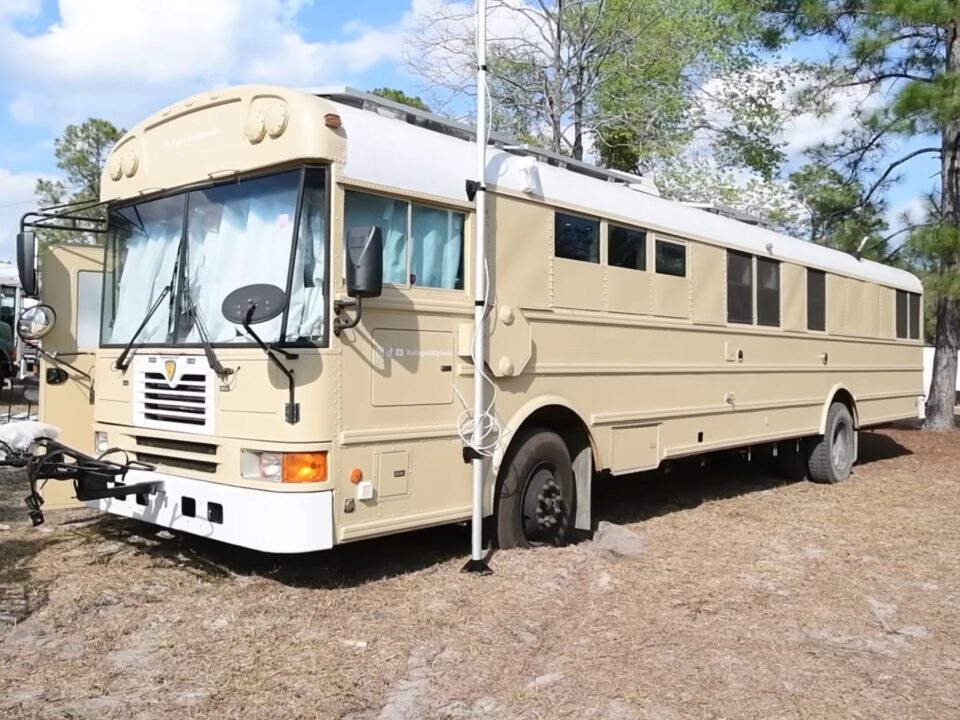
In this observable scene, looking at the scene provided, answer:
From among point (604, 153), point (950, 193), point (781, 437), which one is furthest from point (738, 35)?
point (781, 437)

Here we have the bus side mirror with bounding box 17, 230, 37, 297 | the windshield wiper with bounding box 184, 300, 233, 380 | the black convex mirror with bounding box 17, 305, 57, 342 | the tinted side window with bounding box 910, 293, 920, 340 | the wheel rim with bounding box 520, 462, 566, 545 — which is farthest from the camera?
the tinted side window with bounding box 910, 293, 920, 340

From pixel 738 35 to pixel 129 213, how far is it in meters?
13.6

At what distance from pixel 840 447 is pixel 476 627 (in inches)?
283

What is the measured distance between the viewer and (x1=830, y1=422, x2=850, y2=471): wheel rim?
1055cm

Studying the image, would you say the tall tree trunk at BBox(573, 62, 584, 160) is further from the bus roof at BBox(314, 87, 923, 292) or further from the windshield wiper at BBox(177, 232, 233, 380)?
the windshield wiper at BBox(177, 232, 233, 380)

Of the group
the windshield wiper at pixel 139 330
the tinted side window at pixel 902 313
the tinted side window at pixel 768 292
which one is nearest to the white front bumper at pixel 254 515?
the windshield wiper at pixel 139 330

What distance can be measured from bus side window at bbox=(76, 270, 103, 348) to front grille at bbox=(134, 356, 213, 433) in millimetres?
1480

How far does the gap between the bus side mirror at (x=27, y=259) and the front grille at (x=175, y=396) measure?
0.92 m

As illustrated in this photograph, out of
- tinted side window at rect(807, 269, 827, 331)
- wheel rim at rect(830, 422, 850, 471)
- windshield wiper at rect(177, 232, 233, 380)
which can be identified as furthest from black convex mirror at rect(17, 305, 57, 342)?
wheel rim at rect(830, 422, 850, 471)

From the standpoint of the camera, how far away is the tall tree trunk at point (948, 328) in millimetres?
15477

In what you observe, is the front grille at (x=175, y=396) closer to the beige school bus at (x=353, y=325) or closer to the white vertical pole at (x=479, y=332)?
the beige school bus at (x=353, y=325)

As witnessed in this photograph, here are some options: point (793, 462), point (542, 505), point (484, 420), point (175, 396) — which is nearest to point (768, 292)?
point (793, 462)

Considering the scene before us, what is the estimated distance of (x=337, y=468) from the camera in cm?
491

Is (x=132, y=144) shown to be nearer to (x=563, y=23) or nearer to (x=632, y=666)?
(x=632, y=666)
